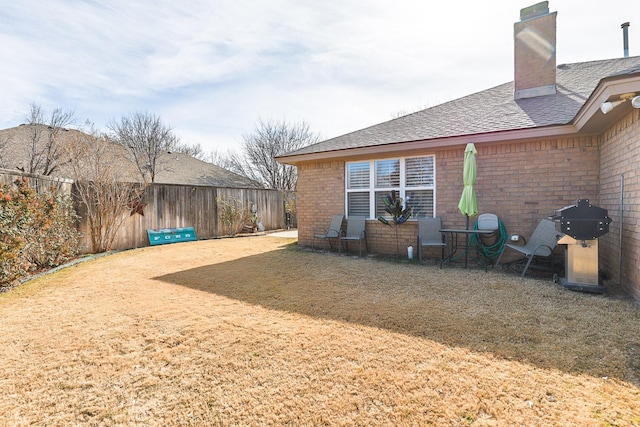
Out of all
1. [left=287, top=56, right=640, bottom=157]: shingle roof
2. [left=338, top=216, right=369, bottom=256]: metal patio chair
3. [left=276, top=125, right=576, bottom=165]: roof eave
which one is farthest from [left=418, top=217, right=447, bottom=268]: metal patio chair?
[left=287, top=56, right=640, bottom=157]: shingle roof

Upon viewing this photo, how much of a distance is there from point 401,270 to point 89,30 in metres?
8.42

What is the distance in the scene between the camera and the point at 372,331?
2.93 meters

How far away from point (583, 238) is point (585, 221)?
239 mm

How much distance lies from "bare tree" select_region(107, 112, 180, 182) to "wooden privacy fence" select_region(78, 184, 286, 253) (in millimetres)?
10520

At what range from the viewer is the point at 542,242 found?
5.04 meters

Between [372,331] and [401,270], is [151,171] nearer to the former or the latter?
[401,270]

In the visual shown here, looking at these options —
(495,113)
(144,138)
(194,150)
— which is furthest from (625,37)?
(194,150)

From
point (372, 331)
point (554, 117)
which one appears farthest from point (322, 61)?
point (372, 331)

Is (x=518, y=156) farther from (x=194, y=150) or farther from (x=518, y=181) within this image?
(x=194, y=150)

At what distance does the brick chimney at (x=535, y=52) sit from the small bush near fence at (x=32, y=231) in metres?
10.8

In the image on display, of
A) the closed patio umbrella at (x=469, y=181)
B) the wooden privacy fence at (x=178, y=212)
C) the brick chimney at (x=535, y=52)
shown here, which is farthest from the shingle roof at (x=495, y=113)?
the wooden privacy fence at (x=178, y=212)

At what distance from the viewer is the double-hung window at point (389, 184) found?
269 inches

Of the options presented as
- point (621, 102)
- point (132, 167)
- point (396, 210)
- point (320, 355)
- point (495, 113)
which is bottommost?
point (320, 355)

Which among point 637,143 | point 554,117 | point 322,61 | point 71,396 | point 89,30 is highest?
point 322,61
